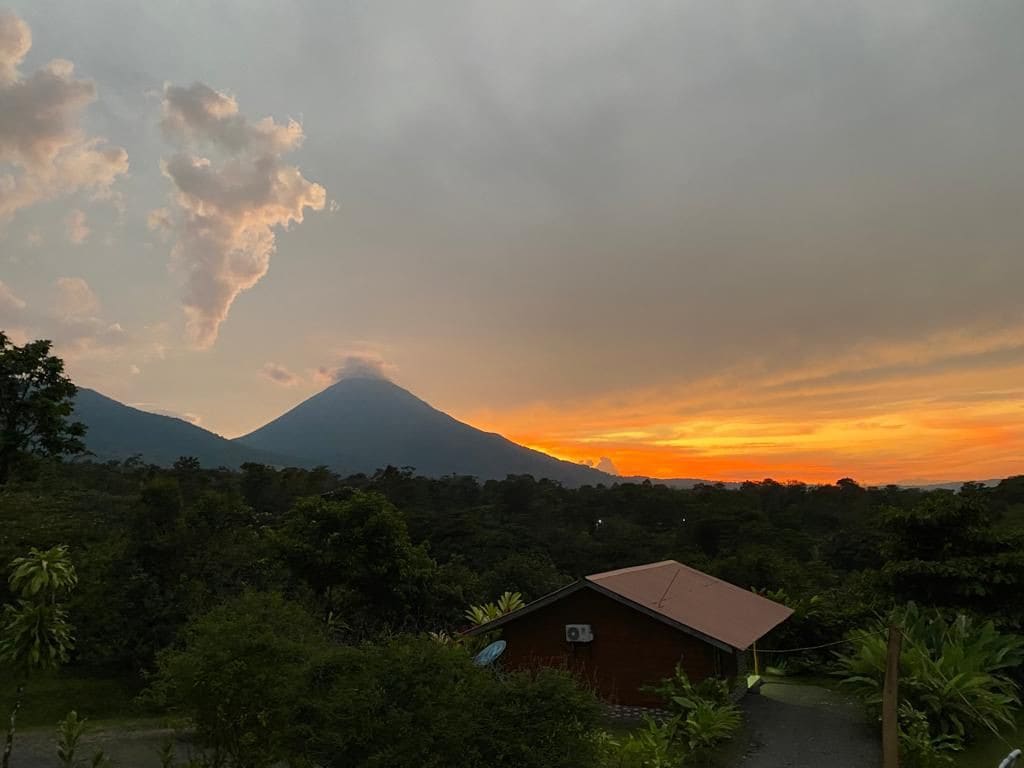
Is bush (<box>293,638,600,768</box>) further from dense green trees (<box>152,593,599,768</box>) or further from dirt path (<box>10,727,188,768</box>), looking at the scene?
dirt path (<box>10,727,188,768</box>)

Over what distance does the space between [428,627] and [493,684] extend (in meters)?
14.8

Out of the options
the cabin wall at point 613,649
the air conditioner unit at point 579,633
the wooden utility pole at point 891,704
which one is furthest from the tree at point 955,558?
the wooden utility pole at point 891,704

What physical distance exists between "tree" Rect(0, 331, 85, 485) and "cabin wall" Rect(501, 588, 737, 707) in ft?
44.6

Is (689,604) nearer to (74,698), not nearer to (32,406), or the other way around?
(74,698)

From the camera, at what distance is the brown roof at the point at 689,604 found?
48.6 ft

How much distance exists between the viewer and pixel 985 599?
605 inches

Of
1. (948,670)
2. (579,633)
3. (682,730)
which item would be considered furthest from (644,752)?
(948,670)

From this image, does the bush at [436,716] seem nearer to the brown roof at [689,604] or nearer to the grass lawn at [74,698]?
the brown roof at [689,604]

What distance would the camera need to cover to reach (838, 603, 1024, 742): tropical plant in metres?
12.3

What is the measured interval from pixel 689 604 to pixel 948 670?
210 inches

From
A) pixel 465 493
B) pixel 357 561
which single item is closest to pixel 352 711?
pixel 357 561

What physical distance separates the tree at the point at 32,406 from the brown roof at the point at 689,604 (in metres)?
12.8

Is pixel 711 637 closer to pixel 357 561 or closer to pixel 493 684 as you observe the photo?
pixel 493 684

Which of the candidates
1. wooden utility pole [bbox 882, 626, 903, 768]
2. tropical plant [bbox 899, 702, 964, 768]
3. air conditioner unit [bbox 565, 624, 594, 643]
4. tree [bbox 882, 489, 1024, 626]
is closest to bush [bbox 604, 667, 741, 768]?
air conditioner unit [bbox 565, 624, 594, 643]
